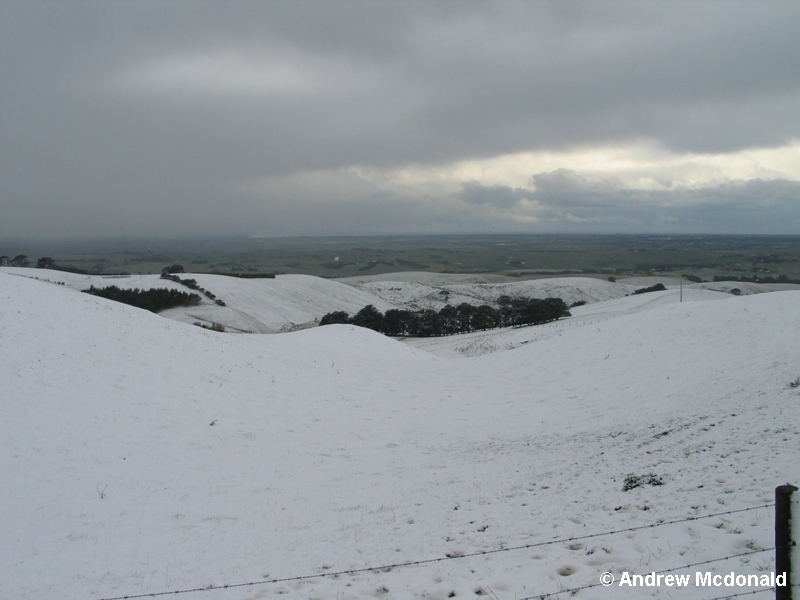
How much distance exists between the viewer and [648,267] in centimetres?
12169

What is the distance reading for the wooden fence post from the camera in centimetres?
353

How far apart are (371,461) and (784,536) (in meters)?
9.65

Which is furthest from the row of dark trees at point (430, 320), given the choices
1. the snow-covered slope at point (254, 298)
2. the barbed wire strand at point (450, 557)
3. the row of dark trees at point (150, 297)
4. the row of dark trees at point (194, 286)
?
the barbed wire strand at point (450, 557)

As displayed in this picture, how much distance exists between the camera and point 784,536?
11.7ft

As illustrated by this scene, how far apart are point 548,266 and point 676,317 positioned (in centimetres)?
13345

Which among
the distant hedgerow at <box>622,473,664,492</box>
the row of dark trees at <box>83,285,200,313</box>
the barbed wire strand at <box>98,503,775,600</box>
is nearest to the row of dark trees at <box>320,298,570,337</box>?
the row of dark trees at <box>83,285,200,313</box>

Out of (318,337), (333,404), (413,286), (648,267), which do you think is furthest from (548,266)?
(333,404)

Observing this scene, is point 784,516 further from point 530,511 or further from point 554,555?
point 530,511

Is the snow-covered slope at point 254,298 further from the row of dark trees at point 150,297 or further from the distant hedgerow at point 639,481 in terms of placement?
the distant hedgerow at point 639,481

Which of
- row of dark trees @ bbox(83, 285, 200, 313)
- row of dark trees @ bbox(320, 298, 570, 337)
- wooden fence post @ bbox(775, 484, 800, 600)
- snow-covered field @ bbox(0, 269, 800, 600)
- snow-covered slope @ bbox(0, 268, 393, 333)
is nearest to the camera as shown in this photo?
wooden fence post @ bbox(775, 484, 800, 600)

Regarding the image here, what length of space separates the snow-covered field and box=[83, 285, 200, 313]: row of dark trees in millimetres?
24973

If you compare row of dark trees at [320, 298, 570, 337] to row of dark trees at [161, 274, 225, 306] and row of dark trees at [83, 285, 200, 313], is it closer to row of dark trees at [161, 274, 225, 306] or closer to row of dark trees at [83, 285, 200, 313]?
row of dark trees at [161, 274, 225, 306]

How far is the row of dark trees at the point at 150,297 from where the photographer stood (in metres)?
43.1

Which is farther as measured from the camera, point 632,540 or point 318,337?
point 318,337
